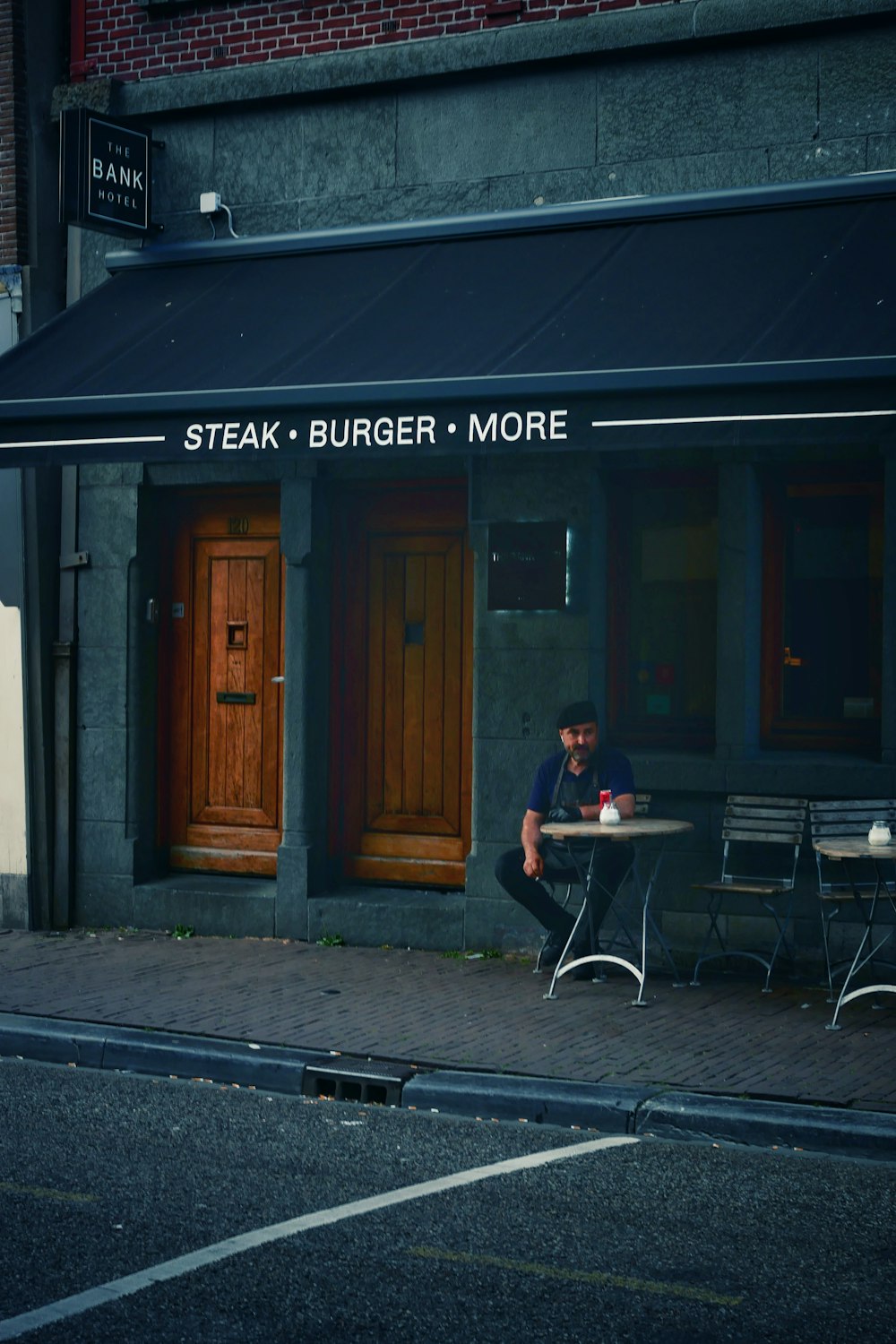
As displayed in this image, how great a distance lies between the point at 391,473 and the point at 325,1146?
503cm

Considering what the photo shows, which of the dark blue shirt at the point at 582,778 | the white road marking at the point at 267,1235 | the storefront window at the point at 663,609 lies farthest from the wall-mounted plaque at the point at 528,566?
the white road marking at the point at 267,1235

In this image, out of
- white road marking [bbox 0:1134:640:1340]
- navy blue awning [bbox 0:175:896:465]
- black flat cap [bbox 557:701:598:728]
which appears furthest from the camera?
black flat cap [bbox 557:701:598:728]

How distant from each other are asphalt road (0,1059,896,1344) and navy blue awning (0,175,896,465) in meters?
3.44

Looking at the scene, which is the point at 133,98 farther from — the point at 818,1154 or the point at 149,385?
the point at 818,1154

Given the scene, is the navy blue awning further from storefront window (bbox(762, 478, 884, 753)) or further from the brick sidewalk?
the brick sidewalk

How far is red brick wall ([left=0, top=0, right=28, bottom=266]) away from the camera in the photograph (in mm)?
10859

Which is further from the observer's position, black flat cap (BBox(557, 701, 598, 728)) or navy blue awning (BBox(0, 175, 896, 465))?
black flat cap (BBox(557, 701, 598, 728))

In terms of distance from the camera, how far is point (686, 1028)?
7691mm

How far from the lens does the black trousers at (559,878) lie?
8.87m

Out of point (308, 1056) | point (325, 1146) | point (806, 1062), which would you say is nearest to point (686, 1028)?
point (806, 1062)

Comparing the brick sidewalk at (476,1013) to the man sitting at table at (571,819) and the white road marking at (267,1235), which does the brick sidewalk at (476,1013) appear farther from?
the white road marking at (267,1235)

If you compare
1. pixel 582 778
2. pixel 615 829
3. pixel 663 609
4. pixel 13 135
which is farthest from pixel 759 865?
pixel 13 135

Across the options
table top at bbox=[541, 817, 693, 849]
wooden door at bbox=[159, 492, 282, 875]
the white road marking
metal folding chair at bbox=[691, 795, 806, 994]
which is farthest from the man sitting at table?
the white road marking

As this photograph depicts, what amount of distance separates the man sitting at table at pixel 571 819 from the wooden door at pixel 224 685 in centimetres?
225
